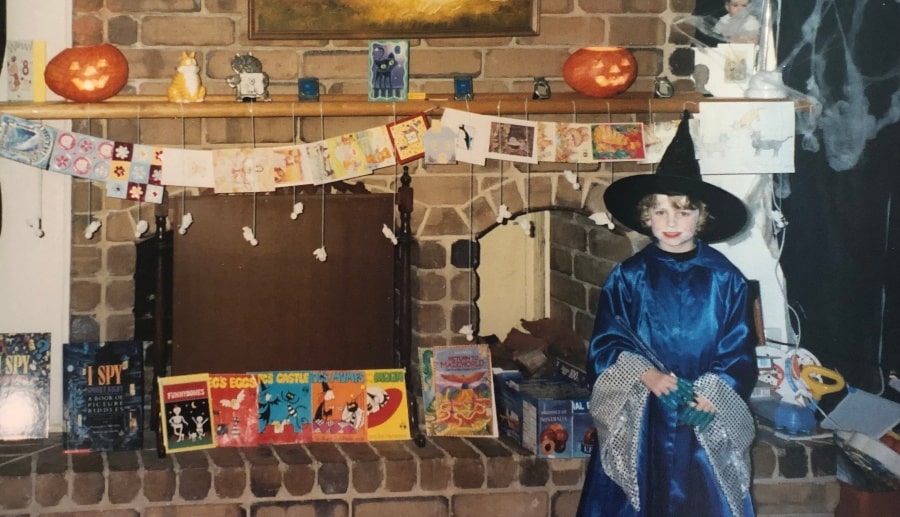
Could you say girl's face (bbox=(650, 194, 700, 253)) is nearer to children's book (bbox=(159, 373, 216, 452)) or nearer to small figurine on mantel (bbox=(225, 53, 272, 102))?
small figurine on mantel (bbox=(225, 53, 272, 102))

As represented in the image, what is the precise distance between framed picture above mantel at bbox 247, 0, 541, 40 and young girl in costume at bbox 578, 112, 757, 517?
0.84 metres

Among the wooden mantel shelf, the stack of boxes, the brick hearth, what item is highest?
the wooden mantel shelf

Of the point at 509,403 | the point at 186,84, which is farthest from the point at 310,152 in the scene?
the point at 509,403

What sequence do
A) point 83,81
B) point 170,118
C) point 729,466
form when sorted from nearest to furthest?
point 729,466
point 83,81
point 170,118

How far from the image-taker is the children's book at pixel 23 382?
3.34 meters

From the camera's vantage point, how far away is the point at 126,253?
11.4ft

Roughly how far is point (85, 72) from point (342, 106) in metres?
0.76

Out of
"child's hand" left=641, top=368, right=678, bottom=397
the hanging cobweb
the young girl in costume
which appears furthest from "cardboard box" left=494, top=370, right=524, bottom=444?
the hanging cobweb

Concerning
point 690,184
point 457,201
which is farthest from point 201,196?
point 690,184

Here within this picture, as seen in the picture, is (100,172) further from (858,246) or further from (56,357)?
(858,246)

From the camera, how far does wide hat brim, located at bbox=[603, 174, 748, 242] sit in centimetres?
287

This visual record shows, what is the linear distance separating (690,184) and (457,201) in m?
0.94

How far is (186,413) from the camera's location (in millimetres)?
3330

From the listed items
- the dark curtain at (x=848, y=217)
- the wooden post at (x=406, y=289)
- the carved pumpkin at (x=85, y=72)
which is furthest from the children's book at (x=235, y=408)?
the dark curtain at (x=848, y=217)
